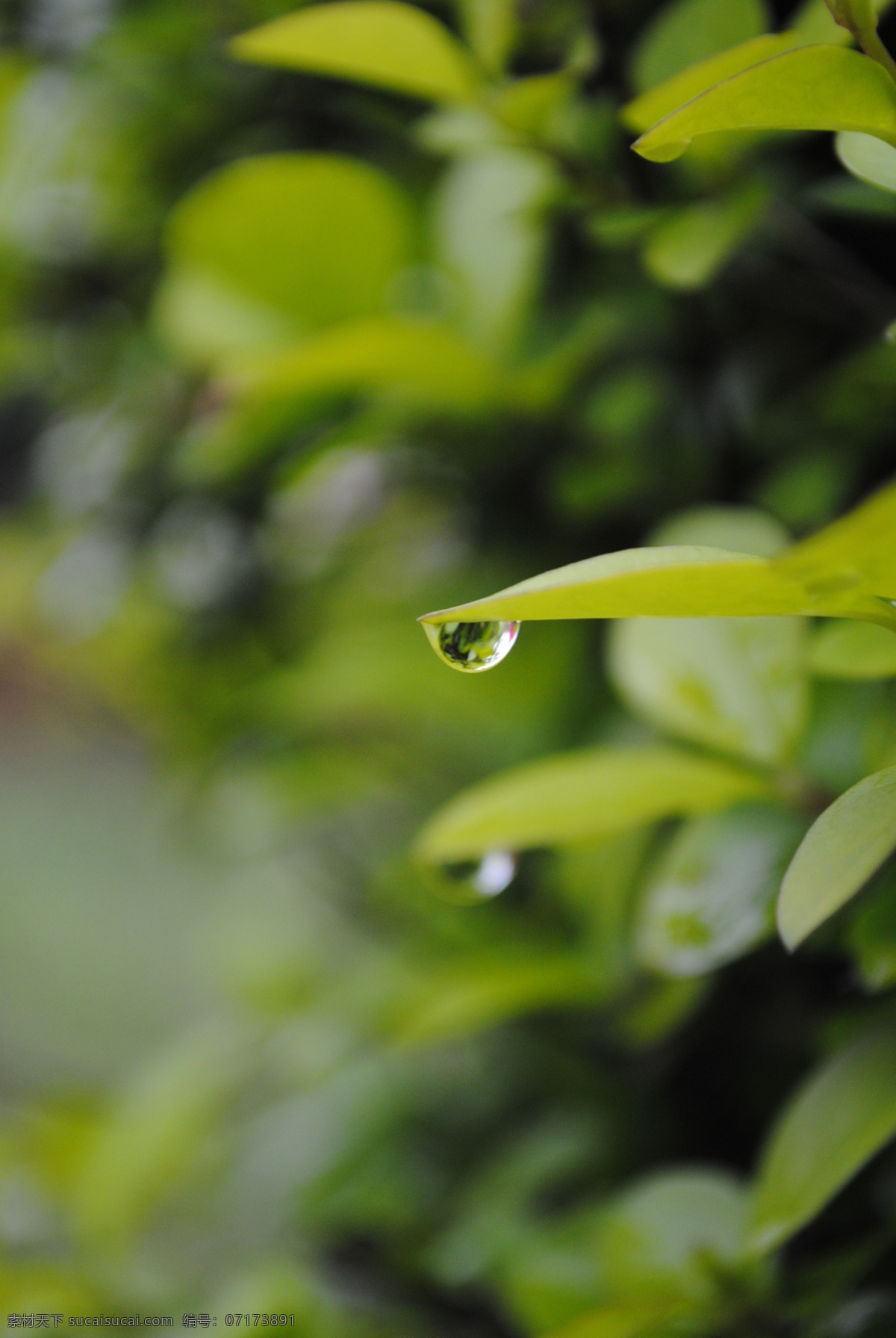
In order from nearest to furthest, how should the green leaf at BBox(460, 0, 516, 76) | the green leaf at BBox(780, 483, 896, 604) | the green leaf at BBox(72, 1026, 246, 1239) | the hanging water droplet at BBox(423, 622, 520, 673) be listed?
the green leaf at BBox(780, 483, 896, 604)
the hanging water droplet at BBox(423, 622, 520, 673)
the green leaf at BBox(460, 0, 516, 76)
the green leaf at BBox(72, 1026, 246, 1239)

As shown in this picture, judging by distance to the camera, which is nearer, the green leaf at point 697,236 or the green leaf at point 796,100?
the green leaf at point 796,100

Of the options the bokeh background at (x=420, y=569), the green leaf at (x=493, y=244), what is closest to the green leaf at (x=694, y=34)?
the bokeh background at (x=420, y=569)

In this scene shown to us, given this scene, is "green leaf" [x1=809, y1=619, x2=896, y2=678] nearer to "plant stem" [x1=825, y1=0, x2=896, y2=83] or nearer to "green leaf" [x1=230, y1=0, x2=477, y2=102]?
"plant stem" [x1=825, y1=0, x2=896, y2=83]

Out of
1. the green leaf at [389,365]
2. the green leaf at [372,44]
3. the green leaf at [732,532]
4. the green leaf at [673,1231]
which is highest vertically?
the green leaf at [372,44]

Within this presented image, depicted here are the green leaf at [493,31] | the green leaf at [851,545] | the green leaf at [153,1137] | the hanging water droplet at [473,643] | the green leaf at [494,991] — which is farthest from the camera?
the green leaf at [153,1137]

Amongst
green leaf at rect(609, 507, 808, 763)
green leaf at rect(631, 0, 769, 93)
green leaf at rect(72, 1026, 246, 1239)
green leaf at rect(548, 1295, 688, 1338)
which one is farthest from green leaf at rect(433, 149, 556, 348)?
green leaf at rect(72, 1026, 246, 1239)

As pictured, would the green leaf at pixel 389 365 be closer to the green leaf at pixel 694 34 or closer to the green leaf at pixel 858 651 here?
the green leaf at pixel 694 34

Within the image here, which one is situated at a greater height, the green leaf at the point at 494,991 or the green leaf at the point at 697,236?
the green leaf at the point at 697,236
